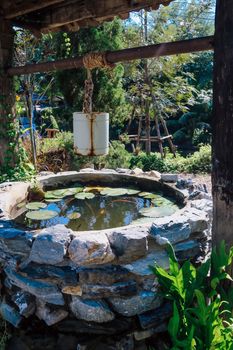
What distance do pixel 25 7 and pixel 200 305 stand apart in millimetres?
2484

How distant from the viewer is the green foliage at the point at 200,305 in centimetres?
136

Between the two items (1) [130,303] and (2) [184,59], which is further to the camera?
(2) [184,59]

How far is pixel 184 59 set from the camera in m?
→ 6.96

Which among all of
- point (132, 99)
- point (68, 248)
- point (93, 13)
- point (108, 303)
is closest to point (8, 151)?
point (93, 13)

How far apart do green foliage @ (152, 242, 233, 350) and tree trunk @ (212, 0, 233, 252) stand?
132mm

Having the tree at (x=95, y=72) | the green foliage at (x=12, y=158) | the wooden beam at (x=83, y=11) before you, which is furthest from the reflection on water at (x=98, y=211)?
the tree at (x=95, y=72)

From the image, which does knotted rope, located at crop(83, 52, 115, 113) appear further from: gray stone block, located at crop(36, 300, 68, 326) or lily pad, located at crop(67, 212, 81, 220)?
gray stone block, located at crop(36, 300, 68, 326)

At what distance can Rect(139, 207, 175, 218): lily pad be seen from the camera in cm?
234

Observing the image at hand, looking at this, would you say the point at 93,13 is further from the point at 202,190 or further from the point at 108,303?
the point at 108,303

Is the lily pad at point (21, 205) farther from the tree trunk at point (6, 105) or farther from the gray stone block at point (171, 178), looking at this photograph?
the gray stone block at point (171, 178)

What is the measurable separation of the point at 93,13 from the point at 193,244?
190 centimetres

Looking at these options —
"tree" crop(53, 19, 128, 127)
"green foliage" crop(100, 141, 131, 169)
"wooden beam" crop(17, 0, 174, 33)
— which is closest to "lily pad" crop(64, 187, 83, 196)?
"wooden beam" crop(17, 0, 174, 33)

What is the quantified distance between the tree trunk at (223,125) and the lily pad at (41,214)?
4.09 feet

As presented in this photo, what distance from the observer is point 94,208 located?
107 inches
